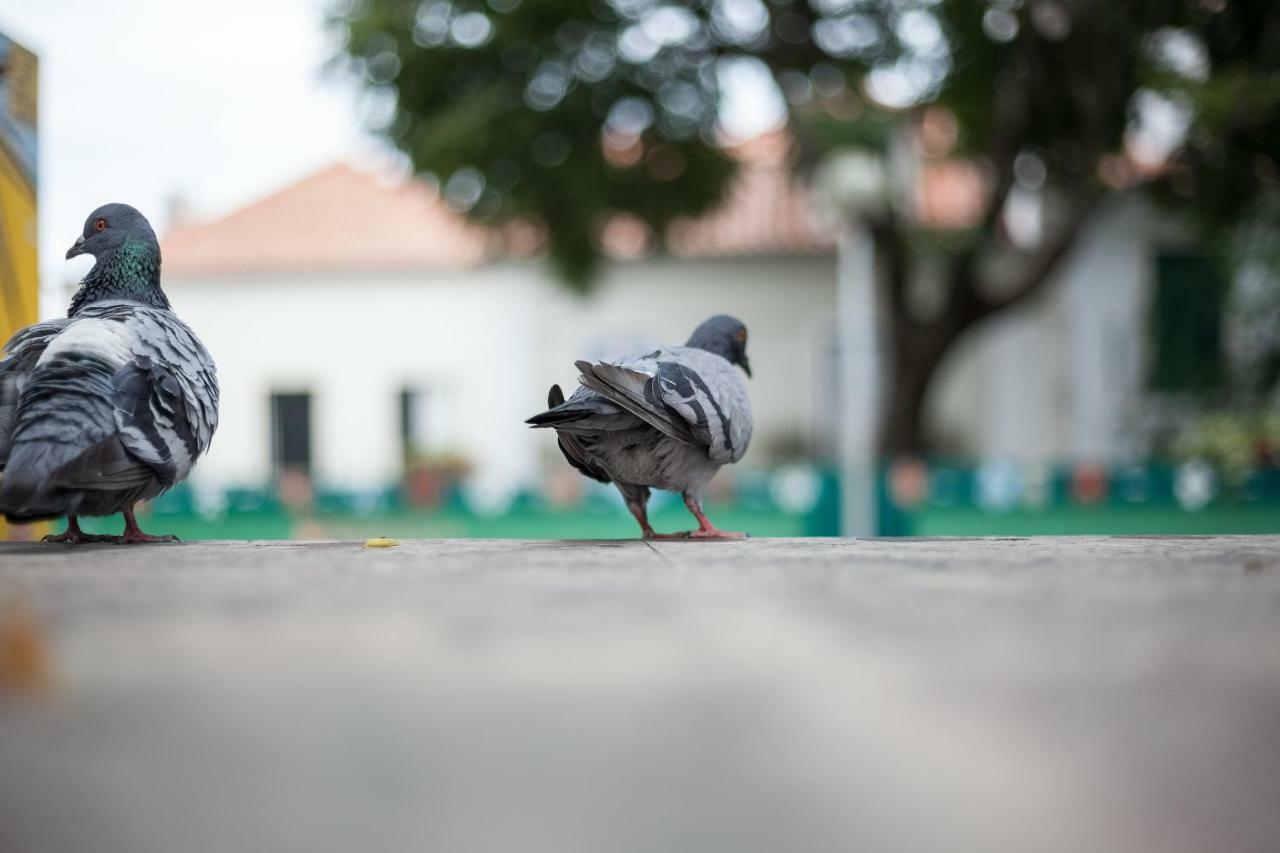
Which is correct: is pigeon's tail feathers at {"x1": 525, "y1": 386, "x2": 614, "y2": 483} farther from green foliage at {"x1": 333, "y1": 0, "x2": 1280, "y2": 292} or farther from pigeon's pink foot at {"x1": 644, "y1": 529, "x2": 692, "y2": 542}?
green foliage at {"x1": 333, "y1": 0, "x2": 1280, "y2": 292}

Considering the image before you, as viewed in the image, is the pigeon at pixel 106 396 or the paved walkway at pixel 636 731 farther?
the pigeon at pixel 106 396

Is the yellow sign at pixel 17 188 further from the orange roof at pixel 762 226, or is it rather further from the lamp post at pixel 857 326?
the orange roof at pixel 762 226

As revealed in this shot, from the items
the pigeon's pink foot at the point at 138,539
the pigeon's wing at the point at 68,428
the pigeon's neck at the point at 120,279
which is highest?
the pigeon's neck at the point at 120,279

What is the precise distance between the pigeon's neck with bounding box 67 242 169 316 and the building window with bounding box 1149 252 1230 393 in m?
11.6

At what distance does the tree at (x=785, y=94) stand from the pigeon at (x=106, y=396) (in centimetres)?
649

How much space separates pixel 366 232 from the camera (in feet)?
50.8

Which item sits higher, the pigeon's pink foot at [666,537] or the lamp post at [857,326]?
the lamp post at [857,326]

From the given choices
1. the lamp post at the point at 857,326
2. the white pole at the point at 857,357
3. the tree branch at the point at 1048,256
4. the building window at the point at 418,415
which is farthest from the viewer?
the building window at the point at 418,415

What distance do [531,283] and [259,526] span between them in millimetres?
6086

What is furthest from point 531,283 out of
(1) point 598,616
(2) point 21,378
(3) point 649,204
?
(1) point 598,616

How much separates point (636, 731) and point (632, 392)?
1.42 meters

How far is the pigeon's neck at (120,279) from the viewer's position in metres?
2.60

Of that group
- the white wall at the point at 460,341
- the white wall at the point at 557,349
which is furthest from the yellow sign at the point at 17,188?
the white wall at the point at 460,341

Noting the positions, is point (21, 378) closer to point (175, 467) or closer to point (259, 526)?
point (175, 467)
